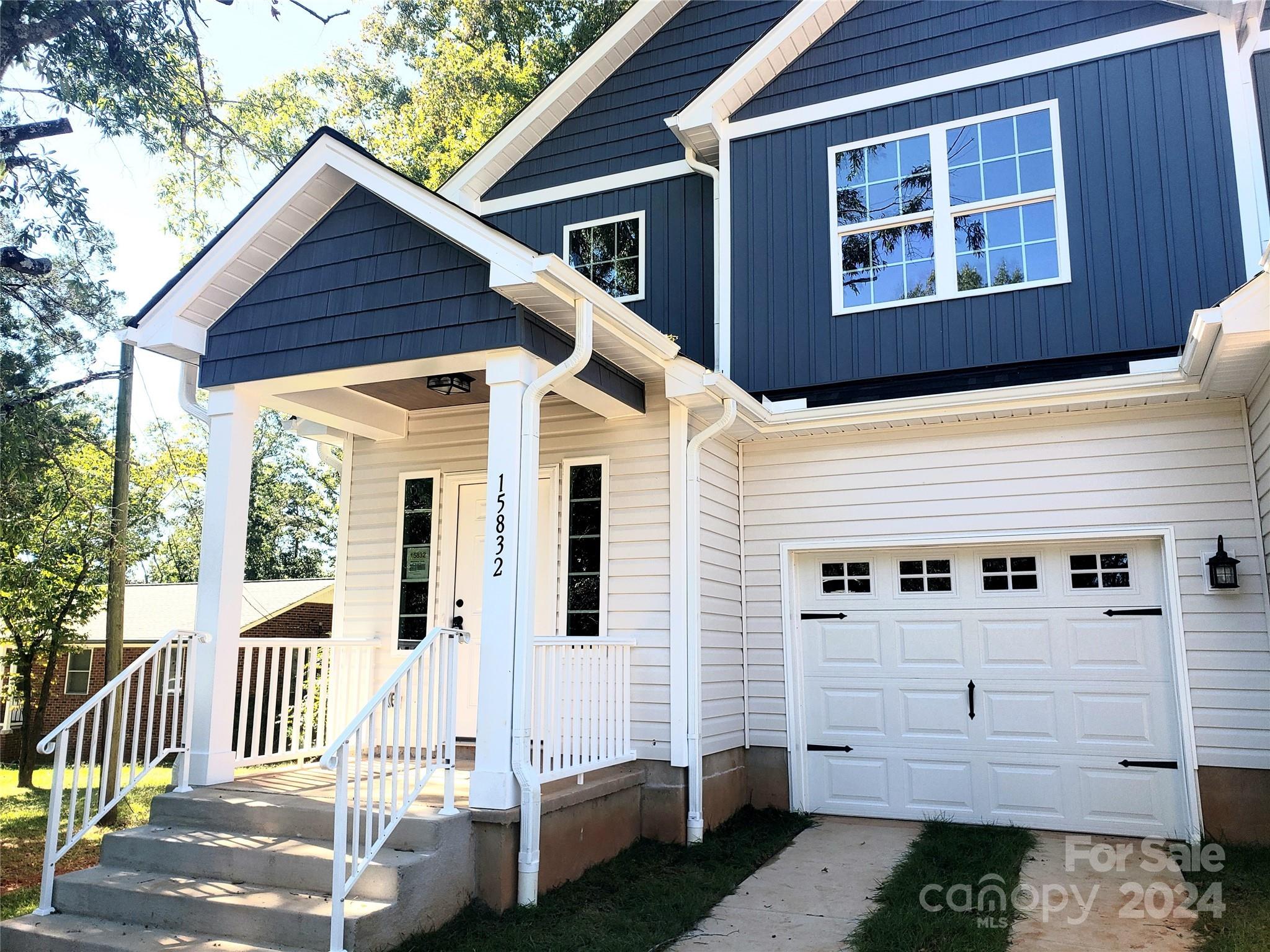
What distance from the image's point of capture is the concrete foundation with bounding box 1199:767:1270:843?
5.89 meters

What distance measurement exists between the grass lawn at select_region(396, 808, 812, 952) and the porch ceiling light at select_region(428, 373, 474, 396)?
3.27m

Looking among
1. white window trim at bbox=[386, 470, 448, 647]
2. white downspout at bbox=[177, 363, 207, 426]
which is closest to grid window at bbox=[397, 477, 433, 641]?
white window trim at bbox=[386, 470, 448, 647]

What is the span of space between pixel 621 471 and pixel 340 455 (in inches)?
131

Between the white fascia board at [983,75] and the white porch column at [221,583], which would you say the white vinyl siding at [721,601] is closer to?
the white fascia board at [983,75]

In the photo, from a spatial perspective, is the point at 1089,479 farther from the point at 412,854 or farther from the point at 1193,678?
the point at 412,854

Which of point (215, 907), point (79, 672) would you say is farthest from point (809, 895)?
point (79, 672)

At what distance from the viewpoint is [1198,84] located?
677cm

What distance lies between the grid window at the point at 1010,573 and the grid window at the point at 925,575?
26 centimetres

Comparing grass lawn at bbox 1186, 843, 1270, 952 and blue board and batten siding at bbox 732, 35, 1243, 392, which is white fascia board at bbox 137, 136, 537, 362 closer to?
blue board and batten siding at bbox 732, 35, 1243, 392

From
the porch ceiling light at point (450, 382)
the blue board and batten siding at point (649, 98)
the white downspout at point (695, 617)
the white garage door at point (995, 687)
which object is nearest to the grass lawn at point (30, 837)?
the porch ceiling light at point (450, 382)

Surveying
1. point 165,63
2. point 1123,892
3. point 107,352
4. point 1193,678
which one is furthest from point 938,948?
point 165,63

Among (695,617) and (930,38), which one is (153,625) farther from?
(930,38)

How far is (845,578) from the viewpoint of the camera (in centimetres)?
734

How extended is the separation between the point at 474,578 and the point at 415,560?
0.56 m
